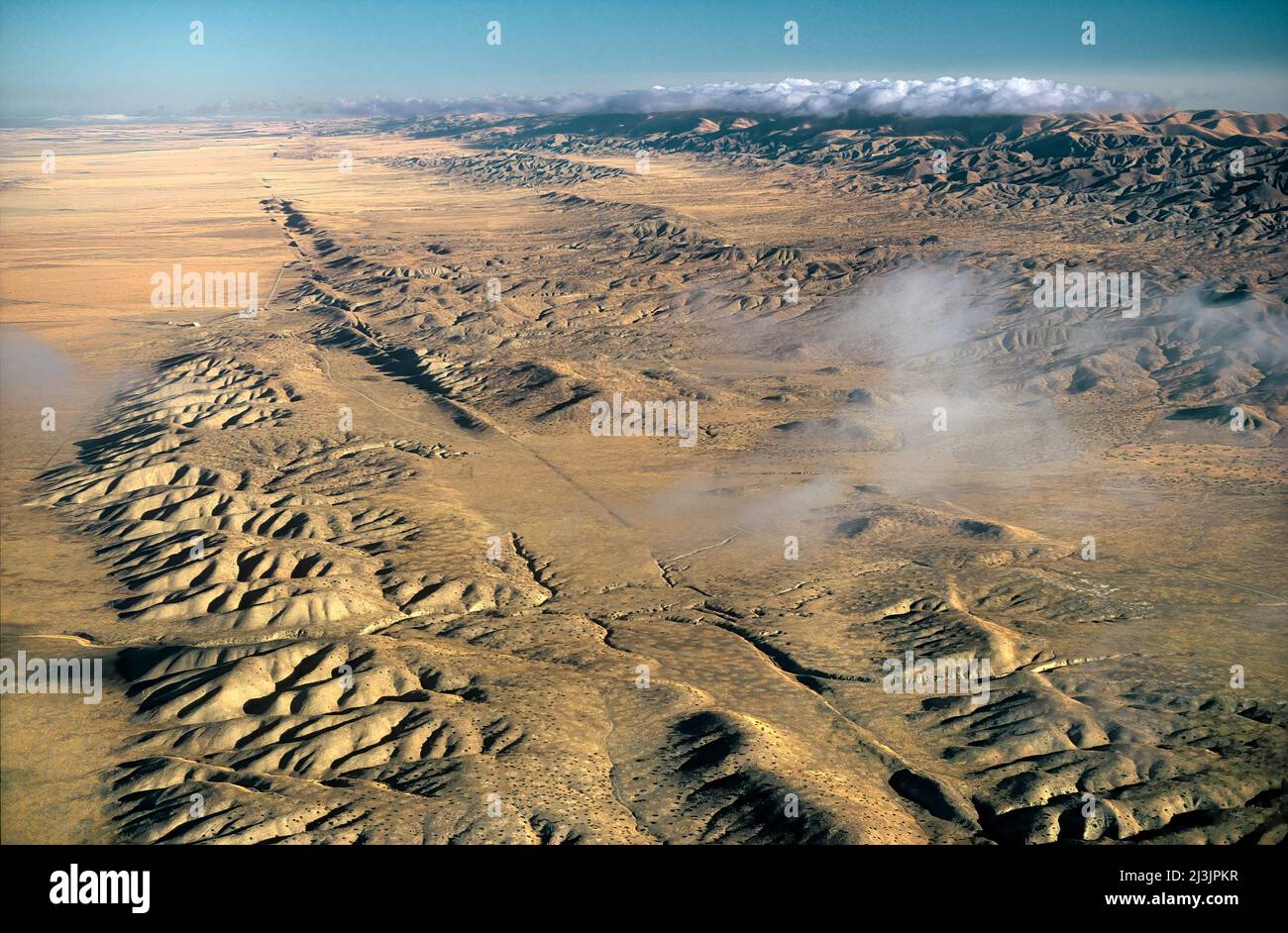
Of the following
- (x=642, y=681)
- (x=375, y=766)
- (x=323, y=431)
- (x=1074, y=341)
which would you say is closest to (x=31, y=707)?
(x=375, y=766)

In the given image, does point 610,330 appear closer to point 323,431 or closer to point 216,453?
point 323,431

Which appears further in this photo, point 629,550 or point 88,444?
point 88,444

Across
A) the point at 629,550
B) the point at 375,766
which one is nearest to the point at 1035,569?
the point at 629,550

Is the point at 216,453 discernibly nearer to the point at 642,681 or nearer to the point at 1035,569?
the point at 642,681

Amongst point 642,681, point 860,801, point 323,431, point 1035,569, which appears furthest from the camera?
point 323,431

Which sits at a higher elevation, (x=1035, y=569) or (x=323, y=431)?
(x=323, y=431)

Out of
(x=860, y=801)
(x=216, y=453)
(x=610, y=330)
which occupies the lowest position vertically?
(x=860, y=801)
